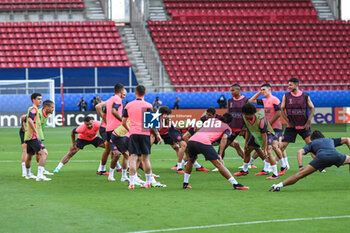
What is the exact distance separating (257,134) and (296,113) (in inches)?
72.2

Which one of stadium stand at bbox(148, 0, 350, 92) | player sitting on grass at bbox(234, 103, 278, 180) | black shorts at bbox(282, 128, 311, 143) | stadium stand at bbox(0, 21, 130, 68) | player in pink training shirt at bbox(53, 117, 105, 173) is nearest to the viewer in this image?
player sitting on grass at bbox(234, 103, 278, 180)

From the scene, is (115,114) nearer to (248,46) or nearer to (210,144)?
(210,144)

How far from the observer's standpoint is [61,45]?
141ft

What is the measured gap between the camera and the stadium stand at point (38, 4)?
45469 mm

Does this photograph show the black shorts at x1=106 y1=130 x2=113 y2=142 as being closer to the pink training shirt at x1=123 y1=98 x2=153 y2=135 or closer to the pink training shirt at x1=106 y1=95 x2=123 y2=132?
the pink training shirt at x1=106 y1=95 x2=123 y2=132

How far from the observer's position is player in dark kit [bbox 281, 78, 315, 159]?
1475 centimetres

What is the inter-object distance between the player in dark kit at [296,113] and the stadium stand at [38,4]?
3356 cm

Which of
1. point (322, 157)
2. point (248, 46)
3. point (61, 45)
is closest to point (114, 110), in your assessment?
point (322, 157)

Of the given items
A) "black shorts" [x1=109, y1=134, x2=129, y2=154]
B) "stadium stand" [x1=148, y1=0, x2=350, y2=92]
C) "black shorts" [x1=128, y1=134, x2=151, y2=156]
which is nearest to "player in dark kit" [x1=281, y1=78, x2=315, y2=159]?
"black shorts" [x1=109, y1=134, x2=129, y2=154]

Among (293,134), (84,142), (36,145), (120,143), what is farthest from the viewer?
(84,142)

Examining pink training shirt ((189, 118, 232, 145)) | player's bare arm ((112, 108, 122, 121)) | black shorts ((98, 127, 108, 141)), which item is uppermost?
player's bare arm ((112, 108, 122, 121))

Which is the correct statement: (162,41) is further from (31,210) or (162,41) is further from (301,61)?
(31,210)

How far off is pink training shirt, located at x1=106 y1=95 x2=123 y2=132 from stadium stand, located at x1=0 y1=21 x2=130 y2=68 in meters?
28.6

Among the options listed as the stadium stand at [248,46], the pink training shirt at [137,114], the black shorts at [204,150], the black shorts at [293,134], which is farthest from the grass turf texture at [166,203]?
the stadium stand at [248,46]
